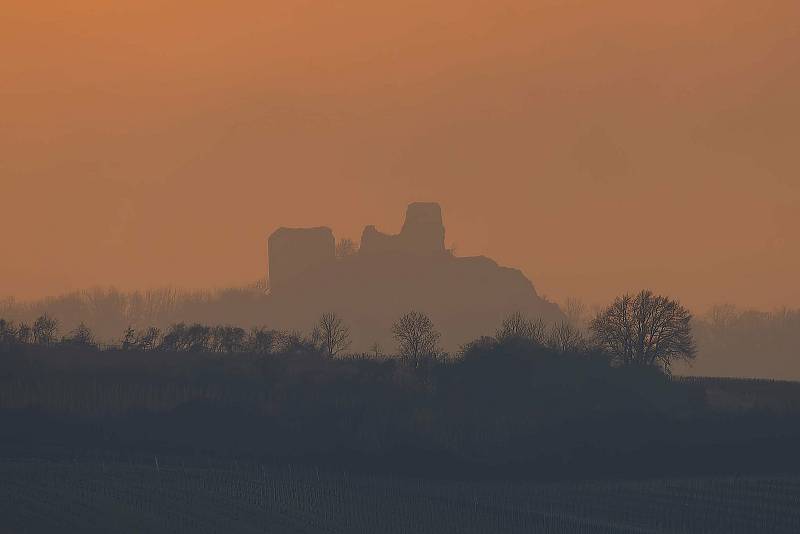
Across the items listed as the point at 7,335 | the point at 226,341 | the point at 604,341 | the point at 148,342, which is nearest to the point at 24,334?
the point at 7,335

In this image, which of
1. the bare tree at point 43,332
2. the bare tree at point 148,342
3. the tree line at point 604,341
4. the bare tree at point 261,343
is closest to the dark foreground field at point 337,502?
the tree line at point 604,341

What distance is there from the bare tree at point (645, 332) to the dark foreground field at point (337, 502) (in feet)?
160

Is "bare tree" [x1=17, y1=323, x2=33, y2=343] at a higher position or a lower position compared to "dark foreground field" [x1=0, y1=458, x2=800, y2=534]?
higher

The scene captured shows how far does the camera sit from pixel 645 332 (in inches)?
6919

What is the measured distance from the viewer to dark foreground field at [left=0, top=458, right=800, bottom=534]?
320ft

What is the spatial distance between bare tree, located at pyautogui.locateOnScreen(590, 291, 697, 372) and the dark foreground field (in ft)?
160

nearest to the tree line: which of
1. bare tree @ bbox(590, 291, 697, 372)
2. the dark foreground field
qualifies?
bare tree @ bbox(590, 291, 697, 372)

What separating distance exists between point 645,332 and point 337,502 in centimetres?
7618

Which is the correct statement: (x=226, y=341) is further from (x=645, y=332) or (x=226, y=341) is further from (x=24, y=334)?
(x=645, y=332)

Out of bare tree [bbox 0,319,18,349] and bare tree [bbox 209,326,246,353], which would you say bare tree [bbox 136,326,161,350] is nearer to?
bare tree [bbox 209,326,246,353]

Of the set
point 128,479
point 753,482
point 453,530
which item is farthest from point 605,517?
point 128,479

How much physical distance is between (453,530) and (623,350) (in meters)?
76.5

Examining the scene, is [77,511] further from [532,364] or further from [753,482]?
[532,364]

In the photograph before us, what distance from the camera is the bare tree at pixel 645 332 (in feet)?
565
